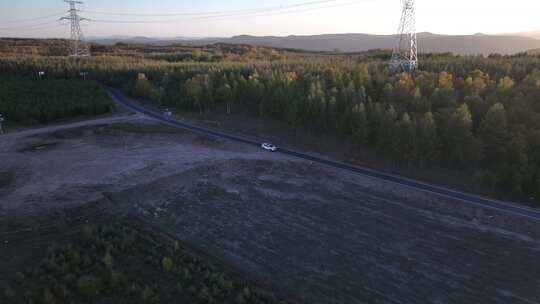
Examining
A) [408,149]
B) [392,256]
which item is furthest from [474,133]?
[392,256]

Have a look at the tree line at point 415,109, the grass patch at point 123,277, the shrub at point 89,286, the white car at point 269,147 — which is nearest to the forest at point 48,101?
the tree line at point 415,109

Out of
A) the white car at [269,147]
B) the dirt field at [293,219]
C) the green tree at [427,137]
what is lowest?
the dirt field at [293,219]

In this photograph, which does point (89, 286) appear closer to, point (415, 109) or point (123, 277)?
point (123, 277)

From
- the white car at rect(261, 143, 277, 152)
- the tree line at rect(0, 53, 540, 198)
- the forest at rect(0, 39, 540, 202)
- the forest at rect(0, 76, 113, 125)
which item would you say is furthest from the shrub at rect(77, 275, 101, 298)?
the forest at rect(0, 76, 113, 125)

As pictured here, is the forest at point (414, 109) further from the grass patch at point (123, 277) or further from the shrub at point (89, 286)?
the shrub at point (89, 286)

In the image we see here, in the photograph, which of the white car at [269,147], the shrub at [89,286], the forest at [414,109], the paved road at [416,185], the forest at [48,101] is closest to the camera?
the shrub at [89,286]

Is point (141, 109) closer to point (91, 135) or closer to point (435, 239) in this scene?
point (91, 135)

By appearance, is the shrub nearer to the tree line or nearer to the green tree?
the tree line

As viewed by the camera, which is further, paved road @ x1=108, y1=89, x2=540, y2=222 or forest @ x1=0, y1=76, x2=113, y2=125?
forest @ x1=0, y1=76, x2=113, y2=125
